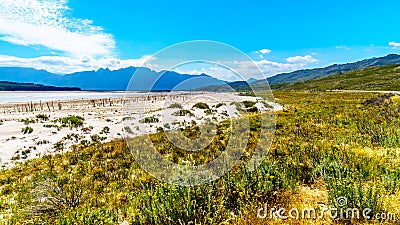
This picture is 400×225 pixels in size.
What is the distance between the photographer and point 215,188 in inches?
271

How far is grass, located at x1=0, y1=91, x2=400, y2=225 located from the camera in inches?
222

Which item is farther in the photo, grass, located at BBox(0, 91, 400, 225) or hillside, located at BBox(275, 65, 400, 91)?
hillside, located at BBox(275, 65, 400, 91)

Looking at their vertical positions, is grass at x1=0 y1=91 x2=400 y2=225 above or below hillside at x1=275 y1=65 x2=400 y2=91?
below

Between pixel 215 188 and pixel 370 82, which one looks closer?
pixel 215 188

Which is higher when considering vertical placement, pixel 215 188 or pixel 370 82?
pixel 370 82

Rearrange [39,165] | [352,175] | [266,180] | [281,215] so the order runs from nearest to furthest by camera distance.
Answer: [281,215] → [266,180] → [352,175] → [39,165]

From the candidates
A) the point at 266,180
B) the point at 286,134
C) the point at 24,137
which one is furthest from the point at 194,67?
the point at 24,137

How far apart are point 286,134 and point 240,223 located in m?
11.7

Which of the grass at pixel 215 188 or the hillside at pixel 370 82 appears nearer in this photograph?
the grass at pixel 215 188

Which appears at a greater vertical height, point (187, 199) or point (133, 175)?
point (187, 199)

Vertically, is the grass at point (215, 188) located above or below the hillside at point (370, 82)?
below

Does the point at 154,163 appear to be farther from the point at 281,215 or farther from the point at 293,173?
the point at 281,215

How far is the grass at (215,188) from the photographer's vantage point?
5.64 m

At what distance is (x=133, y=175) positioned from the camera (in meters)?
10.4
